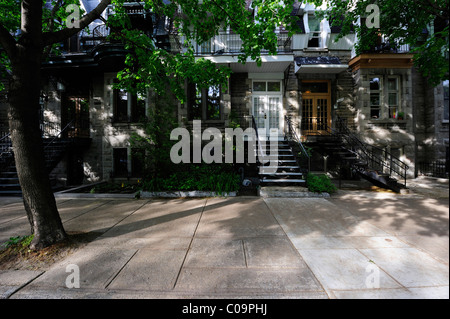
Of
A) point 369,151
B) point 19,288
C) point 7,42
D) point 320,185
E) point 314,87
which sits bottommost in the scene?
point 19,288

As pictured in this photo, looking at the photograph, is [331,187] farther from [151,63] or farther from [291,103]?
[151,63]

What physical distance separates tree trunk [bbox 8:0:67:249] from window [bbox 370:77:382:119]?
1338 centimetres

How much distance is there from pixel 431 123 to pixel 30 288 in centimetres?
1660

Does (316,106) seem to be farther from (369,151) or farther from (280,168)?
(280,168)

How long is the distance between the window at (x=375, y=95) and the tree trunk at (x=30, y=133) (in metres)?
13.4

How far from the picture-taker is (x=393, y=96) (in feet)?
36.6

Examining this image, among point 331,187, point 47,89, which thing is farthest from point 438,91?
point 47,89

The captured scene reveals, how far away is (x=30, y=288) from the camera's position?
8.95ft

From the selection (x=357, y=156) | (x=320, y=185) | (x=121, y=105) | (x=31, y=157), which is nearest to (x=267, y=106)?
(x=357, y=156)

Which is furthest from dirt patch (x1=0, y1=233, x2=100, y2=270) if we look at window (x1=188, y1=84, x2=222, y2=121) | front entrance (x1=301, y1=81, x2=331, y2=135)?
front entrance (x1=301, y1=81, x2=331, y2=135)

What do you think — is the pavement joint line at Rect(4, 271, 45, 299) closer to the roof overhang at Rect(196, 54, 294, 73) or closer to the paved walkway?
the paved walkway

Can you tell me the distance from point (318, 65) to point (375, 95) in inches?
147

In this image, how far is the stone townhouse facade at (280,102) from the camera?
10664 millimetres

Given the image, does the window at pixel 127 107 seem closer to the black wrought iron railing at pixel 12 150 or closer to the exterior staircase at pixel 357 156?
the black wrought iron railing at pixel 12 150
